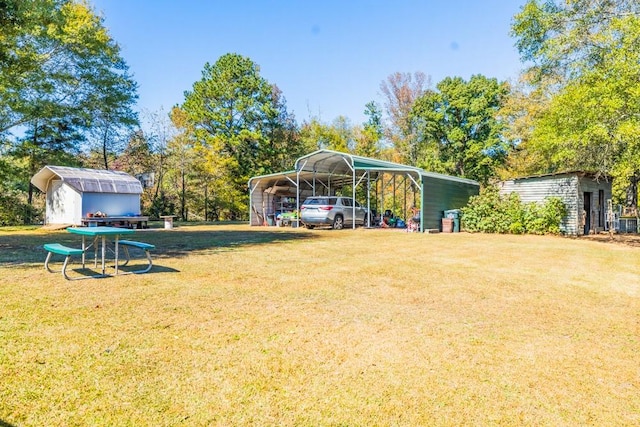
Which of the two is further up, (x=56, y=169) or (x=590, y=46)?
(x=590, y=46)

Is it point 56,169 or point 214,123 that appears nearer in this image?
point 56,169

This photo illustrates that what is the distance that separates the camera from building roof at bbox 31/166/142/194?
18766mm

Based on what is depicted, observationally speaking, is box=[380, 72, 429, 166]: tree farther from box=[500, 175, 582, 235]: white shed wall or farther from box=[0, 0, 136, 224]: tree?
box=[0, 0, 136, 224]: tree

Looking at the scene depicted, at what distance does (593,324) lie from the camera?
4.22m

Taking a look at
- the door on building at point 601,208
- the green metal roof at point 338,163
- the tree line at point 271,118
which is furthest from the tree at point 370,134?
the door on building at point 601,208

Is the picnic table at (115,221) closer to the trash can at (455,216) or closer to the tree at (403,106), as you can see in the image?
the trash can at (455,216)

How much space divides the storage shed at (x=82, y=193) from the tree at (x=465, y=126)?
2283cm

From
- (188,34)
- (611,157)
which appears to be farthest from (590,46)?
(188,34)

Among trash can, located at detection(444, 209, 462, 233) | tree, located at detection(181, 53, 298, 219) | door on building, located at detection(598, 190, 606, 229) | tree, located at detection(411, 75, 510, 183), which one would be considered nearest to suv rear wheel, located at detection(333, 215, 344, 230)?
trash can, located at detection(444, 209, 462, 233)

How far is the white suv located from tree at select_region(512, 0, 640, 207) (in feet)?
29.9

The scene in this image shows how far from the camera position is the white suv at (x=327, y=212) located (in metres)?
18.5

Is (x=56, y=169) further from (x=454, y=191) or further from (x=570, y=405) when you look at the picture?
(x=570, y=405)

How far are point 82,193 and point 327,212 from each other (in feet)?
39.2

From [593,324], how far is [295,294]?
3523 millimetres
